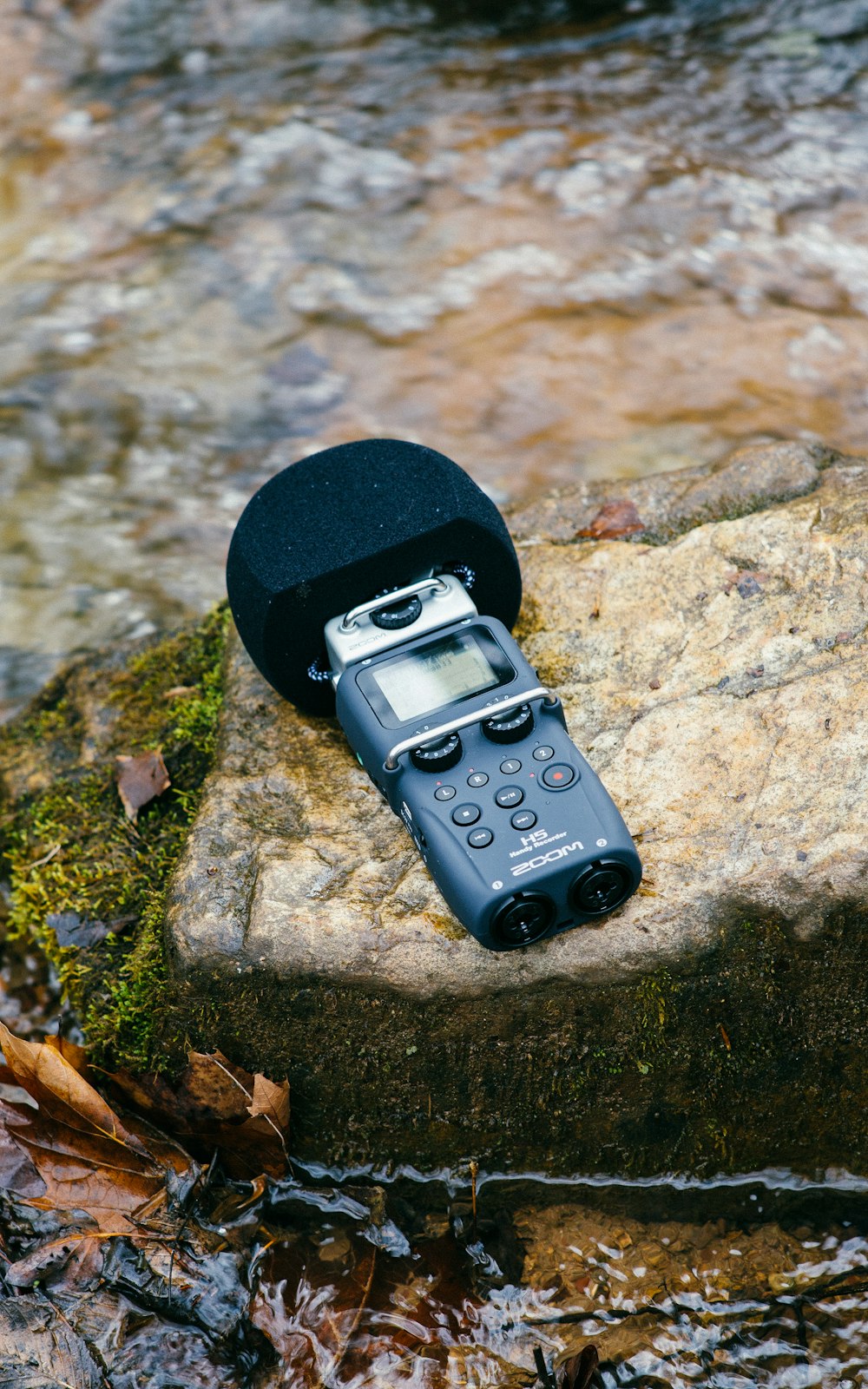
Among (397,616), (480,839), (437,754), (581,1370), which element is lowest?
(581,1370)

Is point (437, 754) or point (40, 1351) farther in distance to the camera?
point (437, 754)

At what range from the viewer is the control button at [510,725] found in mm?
3174

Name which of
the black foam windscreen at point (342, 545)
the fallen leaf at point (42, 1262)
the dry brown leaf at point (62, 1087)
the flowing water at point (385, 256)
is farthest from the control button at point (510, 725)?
the fallen leaf at point (42, 1262)

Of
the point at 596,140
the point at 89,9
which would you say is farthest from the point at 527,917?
the point at 89,9

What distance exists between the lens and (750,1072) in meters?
3.32

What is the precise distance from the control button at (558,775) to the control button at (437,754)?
24cm

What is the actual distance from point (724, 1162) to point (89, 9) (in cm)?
950

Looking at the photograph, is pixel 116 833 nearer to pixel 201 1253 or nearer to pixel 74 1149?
pixel 74 1149

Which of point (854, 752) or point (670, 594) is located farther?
point (670, 594)

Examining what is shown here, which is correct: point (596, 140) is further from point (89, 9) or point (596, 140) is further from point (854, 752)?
point (854, 752)

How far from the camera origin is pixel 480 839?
300 cm

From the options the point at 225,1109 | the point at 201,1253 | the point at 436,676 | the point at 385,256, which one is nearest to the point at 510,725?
the point at 436,676

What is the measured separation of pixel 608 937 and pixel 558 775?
44cm

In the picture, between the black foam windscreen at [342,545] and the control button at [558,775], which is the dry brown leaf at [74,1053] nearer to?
the black foam windscreen at [342,545]
